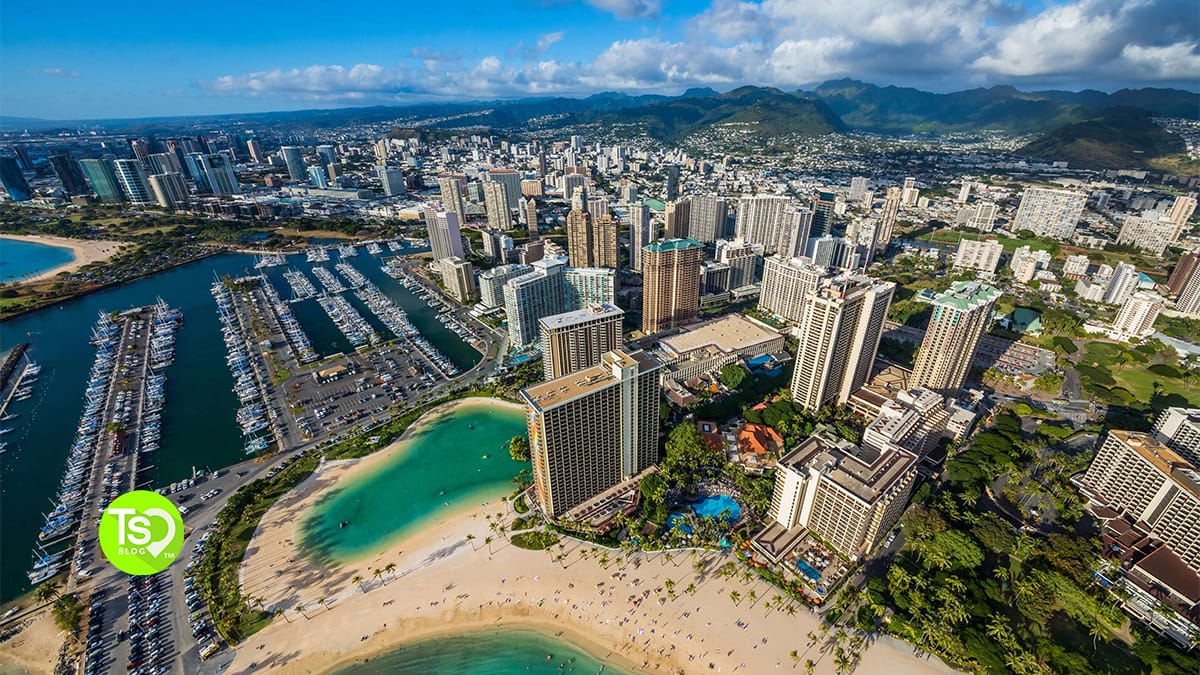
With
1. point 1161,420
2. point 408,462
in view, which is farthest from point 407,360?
point 1161,420

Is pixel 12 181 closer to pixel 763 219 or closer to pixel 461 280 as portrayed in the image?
pixel 461 280

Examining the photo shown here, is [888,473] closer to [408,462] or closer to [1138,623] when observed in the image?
[1138,623]

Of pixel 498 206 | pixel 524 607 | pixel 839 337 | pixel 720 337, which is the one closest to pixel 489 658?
pixel 524 607

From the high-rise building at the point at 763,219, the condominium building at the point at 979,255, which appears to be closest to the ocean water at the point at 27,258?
the high-rise building at the point at 763,219

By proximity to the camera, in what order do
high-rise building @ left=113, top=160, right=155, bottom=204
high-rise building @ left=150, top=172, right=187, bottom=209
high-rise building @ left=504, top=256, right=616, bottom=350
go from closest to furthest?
high-rise building @ left=504, top=256, right=616, bottom=350, high-rise building @ left=150, top=172, right=187, bottom=209, high-rise building @ left=113, top=160, right=155, bottom=204

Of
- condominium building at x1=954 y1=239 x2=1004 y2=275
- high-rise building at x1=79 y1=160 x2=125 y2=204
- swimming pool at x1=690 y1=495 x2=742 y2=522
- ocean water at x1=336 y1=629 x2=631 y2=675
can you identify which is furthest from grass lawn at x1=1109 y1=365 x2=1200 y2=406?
high-rise building at x1=79 y1=160 x2=125 y2=204

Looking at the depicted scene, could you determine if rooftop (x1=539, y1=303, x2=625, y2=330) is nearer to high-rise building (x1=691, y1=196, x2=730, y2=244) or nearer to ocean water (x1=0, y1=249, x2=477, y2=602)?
ocean water (x1=0, y1=249, x2=477, y2=602)
